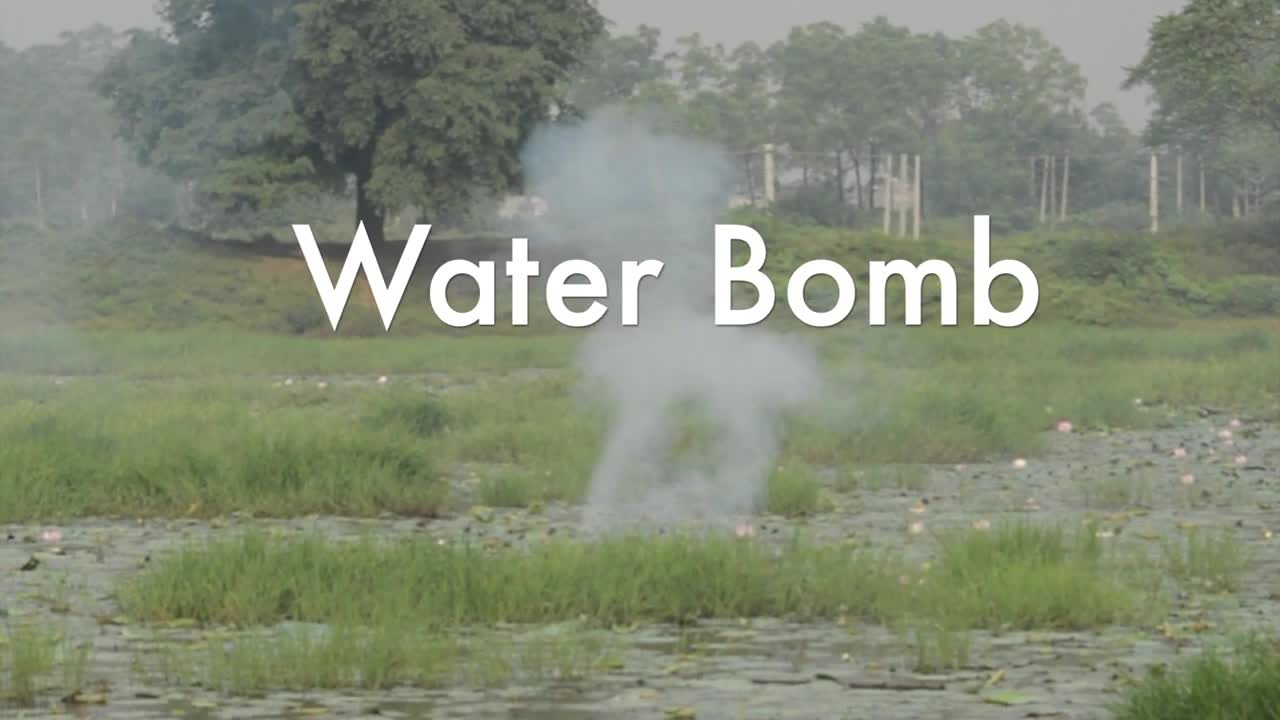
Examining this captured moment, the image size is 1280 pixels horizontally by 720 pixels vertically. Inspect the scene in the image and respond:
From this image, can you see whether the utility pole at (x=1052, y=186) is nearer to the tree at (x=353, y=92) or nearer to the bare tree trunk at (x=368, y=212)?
the bare tree trunk at (x=368, y=212)

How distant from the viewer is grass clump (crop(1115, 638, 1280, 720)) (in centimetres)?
759

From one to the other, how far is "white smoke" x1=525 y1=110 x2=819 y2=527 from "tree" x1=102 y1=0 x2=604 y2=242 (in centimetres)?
2015

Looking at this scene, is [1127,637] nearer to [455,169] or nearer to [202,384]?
[202,384]

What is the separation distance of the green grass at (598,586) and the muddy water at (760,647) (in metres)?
0.21

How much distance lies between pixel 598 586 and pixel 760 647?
3.04 ft

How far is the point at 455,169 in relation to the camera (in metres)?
40.6

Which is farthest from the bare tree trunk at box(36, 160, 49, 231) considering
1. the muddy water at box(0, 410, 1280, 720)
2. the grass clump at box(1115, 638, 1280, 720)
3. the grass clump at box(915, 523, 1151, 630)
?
the grass clump at box(1115, 638, 1280, 720)

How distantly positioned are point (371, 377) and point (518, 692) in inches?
840

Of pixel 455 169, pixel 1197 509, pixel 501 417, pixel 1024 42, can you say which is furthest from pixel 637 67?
pixel 1197 509

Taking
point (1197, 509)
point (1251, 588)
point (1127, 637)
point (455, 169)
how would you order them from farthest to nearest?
1. point (455, 169)
2. point (1197, 509)
3. point (1251, 588)
4. point (1127, 637)

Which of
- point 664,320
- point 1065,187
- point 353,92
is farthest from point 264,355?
point 1065,187

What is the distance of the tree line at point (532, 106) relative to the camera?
39844mm

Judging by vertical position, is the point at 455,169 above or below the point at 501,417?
above

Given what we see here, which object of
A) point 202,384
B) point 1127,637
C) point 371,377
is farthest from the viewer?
point 371,377
